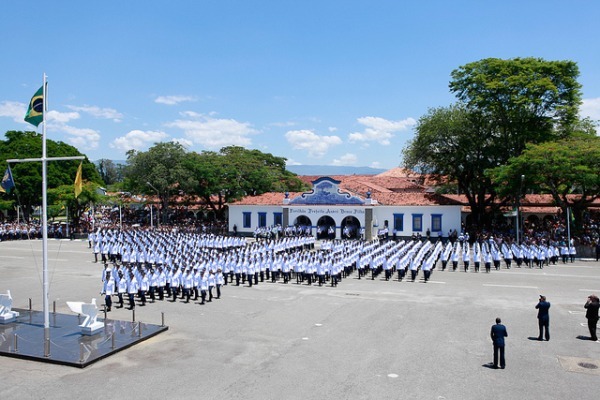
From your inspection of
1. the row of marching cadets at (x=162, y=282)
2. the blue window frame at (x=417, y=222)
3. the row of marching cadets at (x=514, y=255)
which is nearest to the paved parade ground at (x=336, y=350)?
the row of marching cadets at (x=162, y=282)

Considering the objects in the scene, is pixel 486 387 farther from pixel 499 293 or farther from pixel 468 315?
pixel 499 293

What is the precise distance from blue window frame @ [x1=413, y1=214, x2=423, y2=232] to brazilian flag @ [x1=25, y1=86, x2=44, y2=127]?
30008 mm

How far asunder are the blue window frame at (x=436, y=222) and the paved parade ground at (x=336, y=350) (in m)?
18.0

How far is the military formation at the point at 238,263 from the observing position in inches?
653

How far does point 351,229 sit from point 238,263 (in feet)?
64.1

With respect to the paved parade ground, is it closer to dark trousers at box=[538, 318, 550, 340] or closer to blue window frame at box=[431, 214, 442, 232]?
dark trousers at box=[538, 318, 550, 340]

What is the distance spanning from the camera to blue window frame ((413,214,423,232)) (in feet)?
124

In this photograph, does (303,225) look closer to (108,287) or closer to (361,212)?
(361,212)

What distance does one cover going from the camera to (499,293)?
18.3m

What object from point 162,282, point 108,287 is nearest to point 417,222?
point 162,282

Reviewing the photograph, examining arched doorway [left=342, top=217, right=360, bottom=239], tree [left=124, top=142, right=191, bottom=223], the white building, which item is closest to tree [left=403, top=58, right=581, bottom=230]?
the white building

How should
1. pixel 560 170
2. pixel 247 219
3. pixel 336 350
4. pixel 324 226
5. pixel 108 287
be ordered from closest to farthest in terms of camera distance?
pixel 336 350 → pixel 108 287 → pixel 560 170 → pixel 324 226 → pixel 247 219

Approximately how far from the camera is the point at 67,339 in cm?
1189

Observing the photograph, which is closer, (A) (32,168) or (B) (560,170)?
(B) (560,170)
